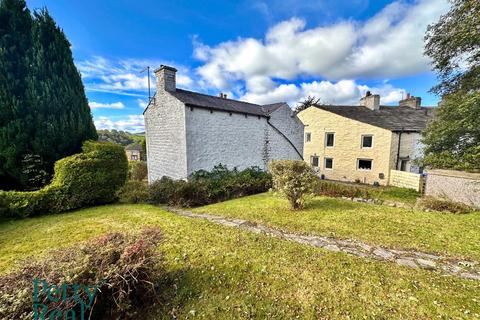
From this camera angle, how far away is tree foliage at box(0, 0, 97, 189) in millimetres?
7281

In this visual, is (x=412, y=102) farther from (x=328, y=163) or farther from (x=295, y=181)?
(x=295, y=181)

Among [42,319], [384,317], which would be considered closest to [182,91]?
[42,319]

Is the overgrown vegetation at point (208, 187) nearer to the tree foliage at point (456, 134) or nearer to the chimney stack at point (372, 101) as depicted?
the tree foliage at point (456, 134)

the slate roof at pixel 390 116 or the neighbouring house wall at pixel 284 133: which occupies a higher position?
the slate roof at pixel 390 116

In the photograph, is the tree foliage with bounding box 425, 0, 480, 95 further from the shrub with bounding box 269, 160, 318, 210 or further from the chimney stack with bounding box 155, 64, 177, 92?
the chimney stack with bounding box 155, 64, 177, 92

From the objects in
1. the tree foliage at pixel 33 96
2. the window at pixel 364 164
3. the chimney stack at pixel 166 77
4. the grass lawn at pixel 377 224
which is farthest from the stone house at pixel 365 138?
the tree foliage at pixel 33 96

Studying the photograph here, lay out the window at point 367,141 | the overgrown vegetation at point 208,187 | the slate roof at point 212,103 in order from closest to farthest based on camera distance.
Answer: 1. the overgrown vegetation at point 208,187
2. the slate roof at point 212,103
3. the window at point 367,141

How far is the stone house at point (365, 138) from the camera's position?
1648 centimetres

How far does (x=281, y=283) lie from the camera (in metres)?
2.97

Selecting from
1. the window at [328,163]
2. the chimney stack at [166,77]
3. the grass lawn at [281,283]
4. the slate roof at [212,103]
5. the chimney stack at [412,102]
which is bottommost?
the grass lawn at [281,283]

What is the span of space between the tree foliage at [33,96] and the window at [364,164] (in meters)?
A: 21.2

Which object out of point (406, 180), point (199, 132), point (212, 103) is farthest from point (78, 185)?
point (406, 180)

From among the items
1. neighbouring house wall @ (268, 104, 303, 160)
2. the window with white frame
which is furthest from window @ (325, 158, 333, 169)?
neighbouring house wall @ (268, 104, 303, 160)

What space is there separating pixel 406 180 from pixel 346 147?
5.63 meters
